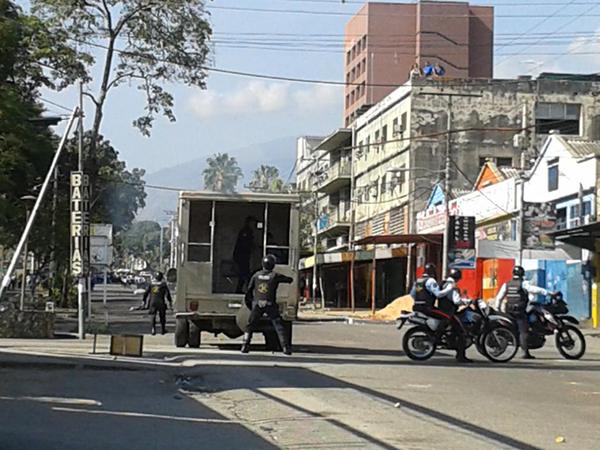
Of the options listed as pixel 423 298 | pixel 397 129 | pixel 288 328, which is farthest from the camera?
pixel 397 129

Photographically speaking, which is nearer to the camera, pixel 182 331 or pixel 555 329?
pixel 555 329

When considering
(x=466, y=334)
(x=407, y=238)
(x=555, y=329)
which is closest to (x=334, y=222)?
(x=407, y=238)

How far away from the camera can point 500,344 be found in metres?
20.2

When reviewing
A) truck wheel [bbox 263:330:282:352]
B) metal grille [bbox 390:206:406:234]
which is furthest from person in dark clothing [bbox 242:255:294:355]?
metal grille [bbox 390:206:406:234]

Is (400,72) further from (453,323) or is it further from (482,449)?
(482,449)

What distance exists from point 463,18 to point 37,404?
287 ft

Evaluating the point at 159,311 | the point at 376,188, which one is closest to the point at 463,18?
the point at 376,188

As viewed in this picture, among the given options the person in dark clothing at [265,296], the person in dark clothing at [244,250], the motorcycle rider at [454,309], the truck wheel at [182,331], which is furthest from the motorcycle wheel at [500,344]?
the truck wheel at [182,331]

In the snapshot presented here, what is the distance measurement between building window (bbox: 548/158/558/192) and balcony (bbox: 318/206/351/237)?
109 feet

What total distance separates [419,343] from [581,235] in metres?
15.5

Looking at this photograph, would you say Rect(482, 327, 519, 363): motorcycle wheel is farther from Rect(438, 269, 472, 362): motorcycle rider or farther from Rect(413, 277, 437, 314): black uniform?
Rect(413, 277, 437, 314): black uniform

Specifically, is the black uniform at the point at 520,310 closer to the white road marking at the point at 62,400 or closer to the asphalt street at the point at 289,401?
the asphalt street at the point at 289,401

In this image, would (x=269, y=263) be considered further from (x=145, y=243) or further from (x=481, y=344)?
(x=145, y=243)

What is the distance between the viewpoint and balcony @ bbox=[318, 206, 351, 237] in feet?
246
